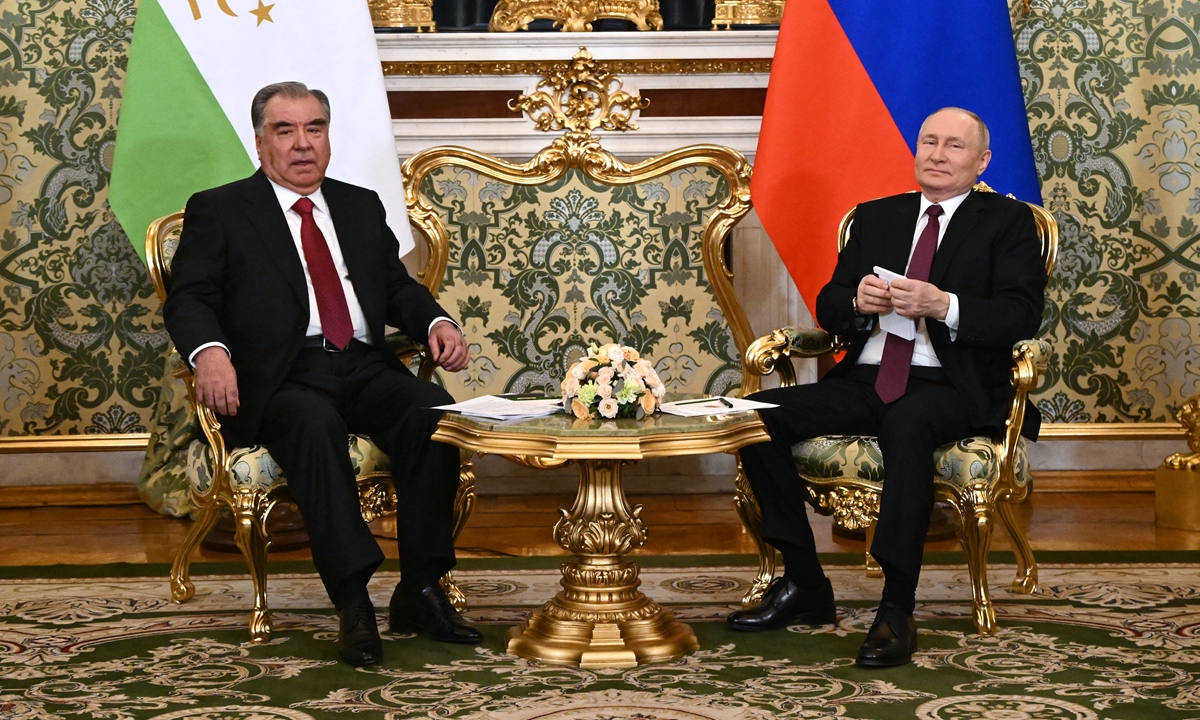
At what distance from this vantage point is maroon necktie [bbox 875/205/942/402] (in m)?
3.10

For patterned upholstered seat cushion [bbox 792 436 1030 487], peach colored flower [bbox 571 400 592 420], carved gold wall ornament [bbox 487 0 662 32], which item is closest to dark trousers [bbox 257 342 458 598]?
peach colored flower [bbox 571 400 592 420]

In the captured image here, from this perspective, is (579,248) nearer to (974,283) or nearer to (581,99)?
(581,99)

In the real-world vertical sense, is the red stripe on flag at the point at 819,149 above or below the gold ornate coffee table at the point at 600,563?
above

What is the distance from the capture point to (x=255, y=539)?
298cm

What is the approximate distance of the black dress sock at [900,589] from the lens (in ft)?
9.12

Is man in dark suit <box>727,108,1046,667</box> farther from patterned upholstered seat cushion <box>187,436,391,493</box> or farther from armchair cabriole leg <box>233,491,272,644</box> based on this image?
armchair cabriole leg <box>233,491,272,644</box>

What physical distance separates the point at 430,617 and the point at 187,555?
0.72 metres

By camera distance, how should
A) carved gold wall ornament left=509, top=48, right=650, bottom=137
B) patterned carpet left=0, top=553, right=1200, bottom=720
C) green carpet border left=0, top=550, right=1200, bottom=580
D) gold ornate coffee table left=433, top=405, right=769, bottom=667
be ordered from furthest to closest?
carved gold wall ornament left=509, top=48, right=650, bottom=137
green carpet border left=0, top=550, right=1200, bottom=580
gold ornate coffee table left=433, top=405, right=769, bottom=667
patterned carpet left=0, top=553, right=1200, bottom=720

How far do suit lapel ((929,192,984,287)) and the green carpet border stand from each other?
3.13ft

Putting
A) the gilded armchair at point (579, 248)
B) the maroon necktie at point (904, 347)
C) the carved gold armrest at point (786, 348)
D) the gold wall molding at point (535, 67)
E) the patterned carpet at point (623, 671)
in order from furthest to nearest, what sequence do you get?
the gold wall molding at point (535, 67)
the gilded armchair at point (579, 248)
the carved gold armrest at point (786, 348)
the maroon necktie at point (904, 347)
the patterned carpet at point (623, 671)

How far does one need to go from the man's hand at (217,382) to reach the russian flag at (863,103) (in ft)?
5.79

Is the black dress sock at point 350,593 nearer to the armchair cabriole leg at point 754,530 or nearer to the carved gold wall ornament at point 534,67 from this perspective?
the armchair cabriole leg at point 754,530

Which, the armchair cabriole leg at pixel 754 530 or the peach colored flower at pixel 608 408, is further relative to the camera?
the armchair cabriole leg at pixel 754 530

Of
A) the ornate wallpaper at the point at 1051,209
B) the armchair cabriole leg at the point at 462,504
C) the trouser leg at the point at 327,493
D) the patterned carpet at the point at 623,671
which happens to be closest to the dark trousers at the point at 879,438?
the patterned carpet at the point at 623,671
